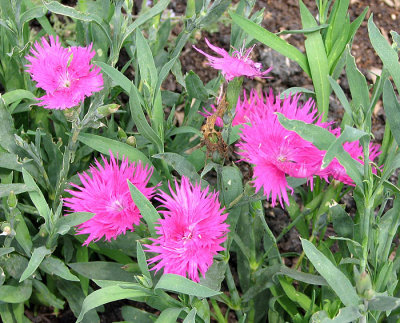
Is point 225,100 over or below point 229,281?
over

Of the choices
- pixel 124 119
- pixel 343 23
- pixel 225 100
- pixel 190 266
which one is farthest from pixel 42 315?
pixel 343 23

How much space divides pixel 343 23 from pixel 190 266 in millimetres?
697

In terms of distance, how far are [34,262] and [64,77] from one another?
1.10 ft

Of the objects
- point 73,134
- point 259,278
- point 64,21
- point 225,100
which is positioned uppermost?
point 225,100

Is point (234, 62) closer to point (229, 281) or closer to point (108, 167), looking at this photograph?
point (108, 167)

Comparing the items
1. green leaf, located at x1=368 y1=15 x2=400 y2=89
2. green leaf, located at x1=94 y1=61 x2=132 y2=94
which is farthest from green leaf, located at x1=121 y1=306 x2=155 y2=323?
green leaf, located at x1=368 y1=15 x2=400 y2=89

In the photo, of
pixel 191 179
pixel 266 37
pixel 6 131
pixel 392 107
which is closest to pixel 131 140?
pixel 191 179

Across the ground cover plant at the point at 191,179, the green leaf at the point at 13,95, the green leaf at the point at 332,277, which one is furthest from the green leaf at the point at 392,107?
the green leaf at the point at 13,95

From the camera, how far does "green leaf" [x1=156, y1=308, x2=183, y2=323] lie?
934 millimetres

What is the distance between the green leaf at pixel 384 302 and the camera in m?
0.79

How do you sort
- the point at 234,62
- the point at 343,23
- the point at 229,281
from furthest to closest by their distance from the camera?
the point at 343,23 → the point at 229,281 → the point at 234,62

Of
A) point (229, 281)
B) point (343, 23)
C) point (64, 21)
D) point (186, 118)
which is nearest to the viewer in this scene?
point (229, 281)

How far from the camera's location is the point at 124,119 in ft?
4.56

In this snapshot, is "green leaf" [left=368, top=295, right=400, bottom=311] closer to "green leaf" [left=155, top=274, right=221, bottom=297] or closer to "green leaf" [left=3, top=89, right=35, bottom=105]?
"green leaf" [left=155, top=274, right=221, bottom=297]
